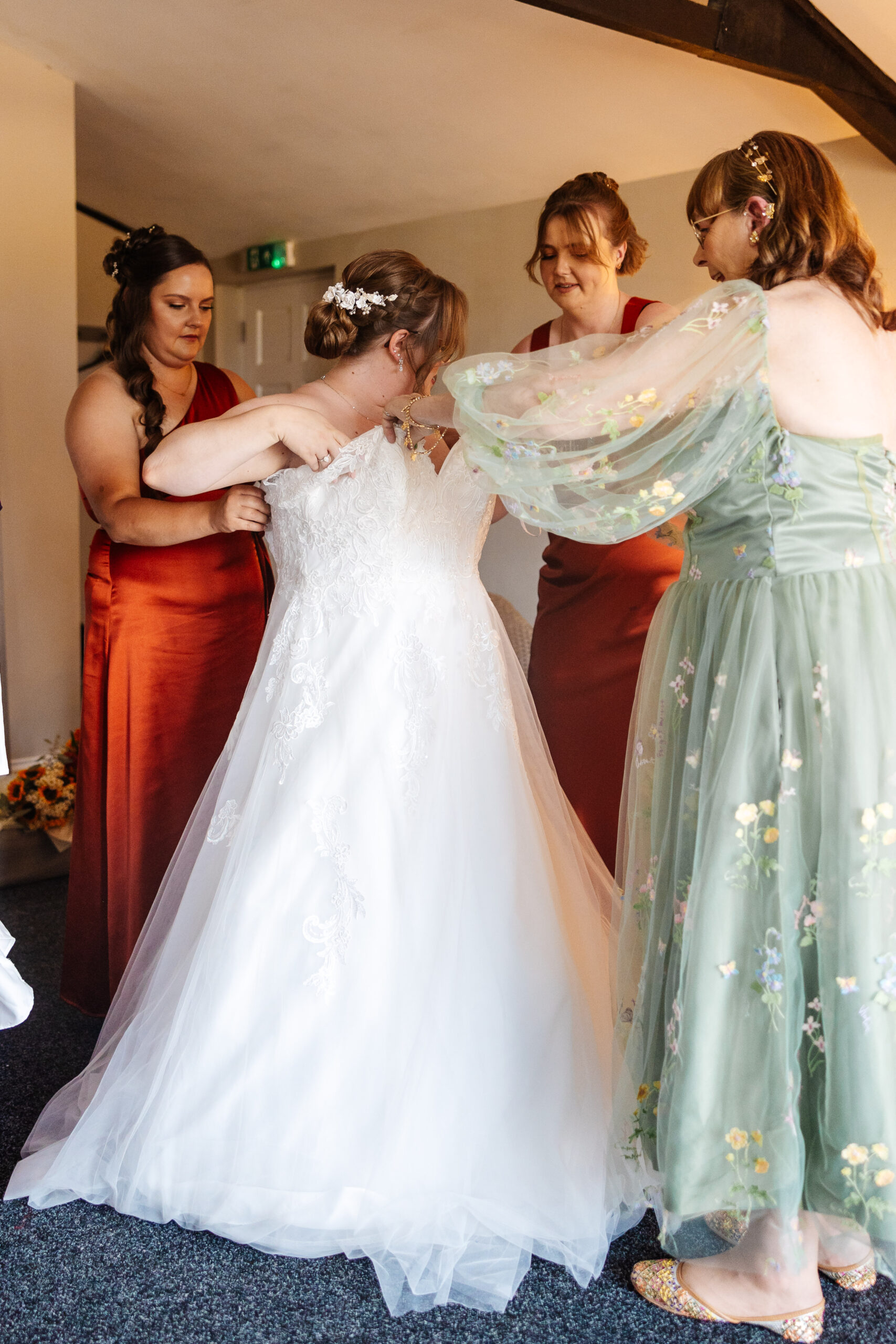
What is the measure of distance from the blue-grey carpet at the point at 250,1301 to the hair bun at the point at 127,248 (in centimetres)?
207

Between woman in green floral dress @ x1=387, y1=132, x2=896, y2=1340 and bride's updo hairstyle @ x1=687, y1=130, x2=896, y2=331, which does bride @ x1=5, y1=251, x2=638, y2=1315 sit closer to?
woman in green floral dress @ x1=387, y1=132, x2=896, y2=1340

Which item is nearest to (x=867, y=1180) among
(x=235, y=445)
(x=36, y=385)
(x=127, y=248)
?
(x=235, y=445)

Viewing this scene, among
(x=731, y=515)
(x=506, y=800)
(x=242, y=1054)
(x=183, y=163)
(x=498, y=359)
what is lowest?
(x=242, y=1054)

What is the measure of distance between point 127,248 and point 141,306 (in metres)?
0.17

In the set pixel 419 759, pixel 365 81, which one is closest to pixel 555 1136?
pixel 419 759

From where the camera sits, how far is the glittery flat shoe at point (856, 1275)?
1.68 m

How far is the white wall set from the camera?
3.99 meters

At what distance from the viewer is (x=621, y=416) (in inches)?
60.6

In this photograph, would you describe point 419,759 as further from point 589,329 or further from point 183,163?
point 183,163

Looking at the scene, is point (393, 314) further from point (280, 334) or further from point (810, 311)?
point (280, 334)

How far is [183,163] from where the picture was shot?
195 inches

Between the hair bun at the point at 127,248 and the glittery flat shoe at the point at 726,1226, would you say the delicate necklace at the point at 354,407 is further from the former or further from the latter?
the glittery flat shoe at the point at 726,1226

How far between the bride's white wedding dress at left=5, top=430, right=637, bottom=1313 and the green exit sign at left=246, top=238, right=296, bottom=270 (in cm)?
452

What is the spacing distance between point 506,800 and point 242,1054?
1.99ft
